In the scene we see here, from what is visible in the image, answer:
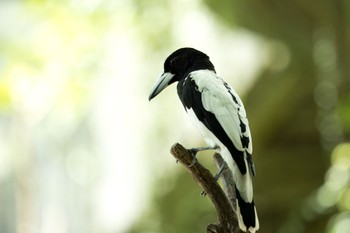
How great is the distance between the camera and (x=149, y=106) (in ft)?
11.9

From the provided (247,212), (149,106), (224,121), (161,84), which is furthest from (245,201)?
(149,106)

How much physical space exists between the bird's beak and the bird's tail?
0.62 feet

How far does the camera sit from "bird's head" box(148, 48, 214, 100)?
50.3 inches

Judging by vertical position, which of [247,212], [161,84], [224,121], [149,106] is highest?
[149,106]

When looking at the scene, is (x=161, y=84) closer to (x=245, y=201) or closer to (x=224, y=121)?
(x=224, y=121)

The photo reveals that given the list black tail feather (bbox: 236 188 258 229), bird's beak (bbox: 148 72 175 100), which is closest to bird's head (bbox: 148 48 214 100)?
bird's beak (bbox: 148 72 175 100)

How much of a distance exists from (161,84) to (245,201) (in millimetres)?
278

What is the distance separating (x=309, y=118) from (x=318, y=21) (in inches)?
18.4

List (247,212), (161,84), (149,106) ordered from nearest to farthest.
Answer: (247,212), (161,84), (149,106)

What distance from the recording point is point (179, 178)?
134 inches

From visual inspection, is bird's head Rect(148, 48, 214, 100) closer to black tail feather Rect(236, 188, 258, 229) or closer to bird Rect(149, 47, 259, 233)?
bird Rect(149, 47, 259, 233)

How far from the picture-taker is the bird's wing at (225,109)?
1.13m

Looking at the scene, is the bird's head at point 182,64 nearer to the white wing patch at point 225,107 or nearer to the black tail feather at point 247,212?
the white wing patch at point 225,107

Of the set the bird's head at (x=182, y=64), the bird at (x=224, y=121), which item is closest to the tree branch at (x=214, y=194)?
the bird at (x=224, y=121)
